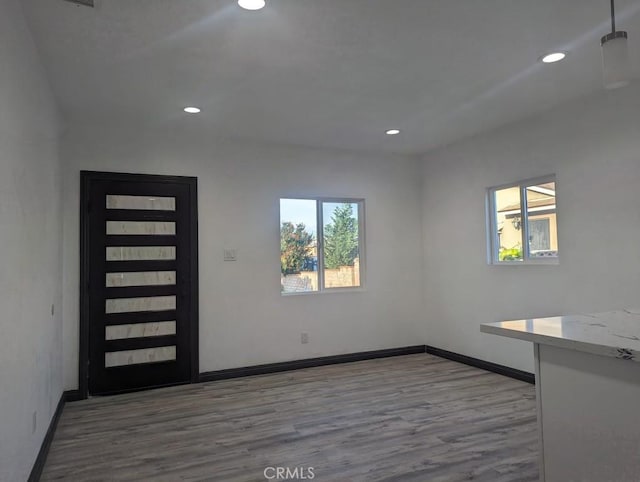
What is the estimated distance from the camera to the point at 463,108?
386cm

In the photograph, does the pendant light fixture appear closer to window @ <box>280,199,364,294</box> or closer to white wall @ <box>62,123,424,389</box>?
white wall @ <box>62,123,424,389</box>

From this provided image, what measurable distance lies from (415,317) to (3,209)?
460 cm

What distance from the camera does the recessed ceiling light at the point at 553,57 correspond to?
2824 millimetres

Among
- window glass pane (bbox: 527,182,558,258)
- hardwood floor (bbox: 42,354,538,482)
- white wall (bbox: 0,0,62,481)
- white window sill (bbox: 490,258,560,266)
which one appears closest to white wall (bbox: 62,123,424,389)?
hardwood floor (bbox: 42,354,538,482)

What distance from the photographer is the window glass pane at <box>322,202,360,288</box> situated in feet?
16.9

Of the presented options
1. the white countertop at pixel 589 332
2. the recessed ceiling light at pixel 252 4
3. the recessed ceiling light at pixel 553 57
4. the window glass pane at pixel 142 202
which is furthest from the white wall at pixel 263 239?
the white countertop at pixel 589 332

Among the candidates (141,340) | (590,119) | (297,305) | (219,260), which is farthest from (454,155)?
(141,340)

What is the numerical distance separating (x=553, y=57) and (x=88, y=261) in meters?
4.14

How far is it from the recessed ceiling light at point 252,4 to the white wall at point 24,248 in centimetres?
105

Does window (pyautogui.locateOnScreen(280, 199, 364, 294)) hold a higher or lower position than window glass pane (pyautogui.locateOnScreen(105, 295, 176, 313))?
higher

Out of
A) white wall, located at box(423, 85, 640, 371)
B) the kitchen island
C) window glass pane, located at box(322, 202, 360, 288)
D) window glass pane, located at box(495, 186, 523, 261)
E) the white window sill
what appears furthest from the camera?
window glass pane, located at box(322, 202, 360, 288)

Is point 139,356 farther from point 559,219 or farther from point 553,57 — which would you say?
point 553,57

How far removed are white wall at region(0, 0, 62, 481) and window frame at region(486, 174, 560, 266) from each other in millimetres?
4023

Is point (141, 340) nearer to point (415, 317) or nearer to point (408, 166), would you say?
point (415, 317)
